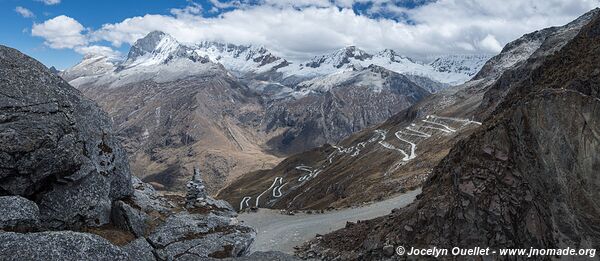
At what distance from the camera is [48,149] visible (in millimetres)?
25469

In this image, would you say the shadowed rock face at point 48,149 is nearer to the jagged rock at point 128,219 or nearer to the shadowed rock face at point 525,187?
the jagged rock at point 128,219

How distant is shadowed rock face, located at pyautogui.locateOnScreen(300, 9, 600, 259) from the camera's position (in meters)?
25.1

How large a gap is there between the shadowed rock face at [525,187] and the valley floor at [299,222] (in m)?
17.7

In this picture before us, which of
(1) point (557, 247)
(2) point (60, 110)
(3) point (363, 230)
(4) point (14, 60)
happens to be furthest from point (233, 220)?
(1) point (557, 247)

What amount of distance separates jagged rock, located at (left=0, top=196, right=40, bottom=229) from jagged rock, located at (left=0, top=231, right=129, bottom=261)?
245cm

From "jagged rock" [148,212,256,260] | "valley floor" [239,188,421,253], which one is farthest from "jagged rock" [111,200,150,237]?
"valley floor" [239,188,421,253]

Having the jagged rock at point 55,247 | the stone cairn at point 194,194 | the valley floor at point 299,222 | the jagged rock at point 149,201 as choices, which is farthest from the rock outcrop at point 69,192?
the valley floor at point 299,222

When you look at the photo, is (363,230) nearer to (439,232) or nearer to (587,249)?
(439,232)

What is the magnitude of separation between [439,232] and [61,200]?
22.4 m

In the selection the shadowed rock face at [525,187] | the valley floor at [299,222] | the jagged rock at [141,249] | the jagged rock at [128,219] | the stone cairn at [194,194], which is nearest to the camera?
the shadowed rock face at [525,187]

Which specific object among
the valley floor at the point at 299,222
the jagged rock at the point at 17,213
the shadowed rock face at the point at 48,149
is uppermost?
the shadowed rock face at the point at 48,149

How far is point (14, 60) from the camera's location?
26.6m

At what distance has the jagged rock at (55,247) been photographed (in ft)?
62.5

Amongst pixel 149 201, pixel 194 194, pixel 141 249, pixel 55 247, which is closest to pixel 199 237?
pixel 141 249
